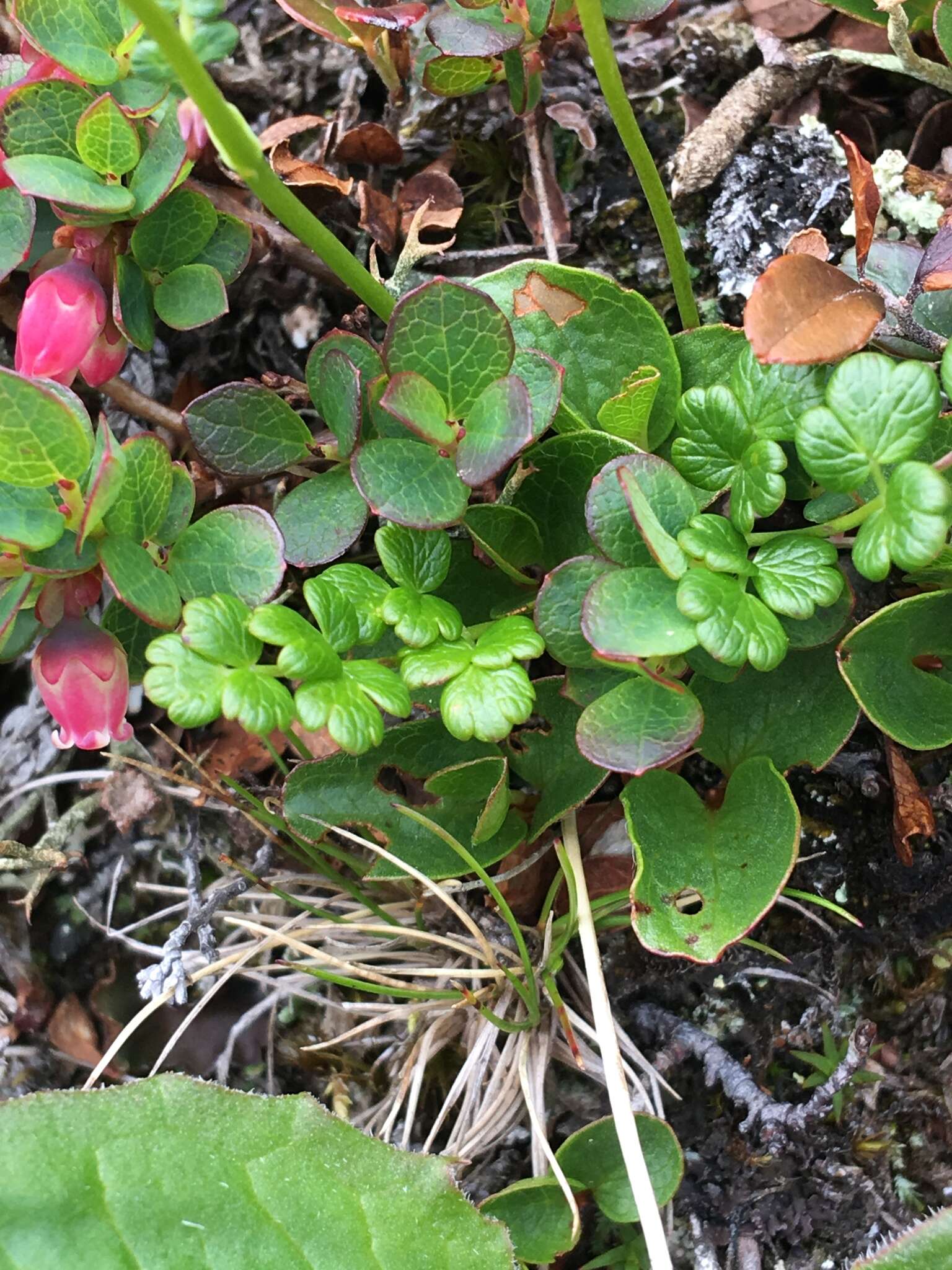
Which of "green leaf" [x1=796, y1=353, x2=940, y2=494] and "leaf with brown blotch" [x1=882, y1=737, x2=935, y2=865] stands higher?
"green leaf" [x1=796, y1=353, x2=940, y2=494]

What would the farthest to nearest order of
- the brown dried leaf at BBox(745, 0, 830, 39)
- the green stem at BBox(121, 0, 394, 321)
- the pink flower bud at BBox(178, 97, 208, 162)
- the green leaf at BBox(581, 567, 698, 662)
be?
the brown dried leaf at BBox(745, 0, 830, 39)
the pink flower bud at BBox(178, 97, 208, 162)
the green leaf at BBox(581, 567, 698, 662)
the green stem at BBox(121, 0, 394, 321)

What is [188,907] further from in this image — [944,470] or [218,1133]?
[944,470]

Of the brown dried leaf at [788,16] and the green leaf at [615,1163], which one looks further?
the brown dried leaf at [788,16]

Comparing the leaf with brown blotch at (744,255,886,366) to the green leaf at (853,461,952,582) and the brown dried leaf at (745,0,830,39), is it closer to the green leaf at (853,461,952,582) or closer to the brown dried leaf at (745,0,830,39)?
the green leaf at (853,461,952,582)

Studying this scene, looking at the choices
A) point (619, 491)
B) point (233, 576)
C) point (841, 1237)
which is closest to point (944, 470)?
point (619, 491)

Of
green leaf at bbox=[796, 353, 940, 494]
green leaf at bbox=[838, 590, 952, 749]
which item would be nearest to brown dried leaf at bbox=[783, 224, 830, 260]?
green leaf at bbox=[796, 353, 940, 494]

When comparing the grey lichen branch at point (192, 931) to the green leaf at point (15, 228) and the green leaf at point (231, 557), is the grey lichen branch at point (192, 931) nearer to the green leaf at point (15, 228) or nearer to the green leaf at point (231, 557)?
the green leaf at point (231, 557)

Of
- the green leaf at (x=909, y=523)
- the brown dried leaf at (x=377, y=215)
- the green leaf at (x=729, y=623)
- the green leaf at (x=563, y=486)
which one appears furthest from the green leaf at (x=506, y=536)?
the brown dried leaf at (x=377, y=215)
